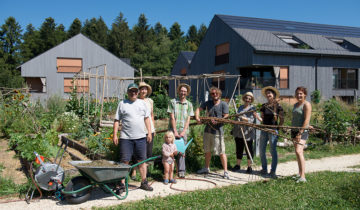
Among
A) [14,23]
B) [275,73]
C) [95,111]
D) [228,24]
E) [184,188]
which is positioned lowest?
[184,188]

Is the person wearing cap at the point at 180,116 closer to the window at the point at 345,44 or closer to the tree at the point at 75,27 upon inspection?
the window at the point at 345,44

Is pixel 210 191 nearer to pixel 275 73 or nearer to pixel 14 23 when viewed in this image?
pixel 275 73

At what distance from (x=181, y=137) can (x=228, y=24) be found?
19.9m

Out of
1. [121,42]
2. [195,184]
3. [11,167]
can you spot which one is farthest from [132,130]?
[121,42]

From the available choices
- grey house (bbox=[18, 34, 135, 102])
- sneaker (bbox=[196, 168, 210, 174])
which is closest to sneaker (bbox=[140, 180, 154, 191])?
sneaker (bbox=[196, 168, 210, 174])

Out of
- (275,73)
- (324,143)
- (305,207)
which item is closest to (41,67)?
(275,73)

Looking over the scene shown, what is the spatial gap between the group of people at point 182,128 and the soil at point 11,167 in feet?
7.31

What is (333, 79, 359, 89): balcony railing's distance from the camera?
2372 cm

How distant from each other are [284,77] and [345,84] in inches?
215

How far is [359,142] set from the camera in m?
9.88

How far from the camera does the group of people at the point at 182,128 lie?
5160 mm

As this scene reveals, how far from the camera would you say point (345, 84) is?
23.8 m

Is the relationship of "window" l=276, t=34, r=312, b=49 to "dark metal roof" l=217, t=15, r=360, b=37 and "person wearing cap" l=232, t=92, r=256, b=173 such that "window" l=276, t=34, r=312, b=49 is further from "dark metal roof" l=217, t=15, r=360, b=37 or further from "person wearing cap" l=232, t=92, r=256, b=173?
"person wearing cap" l=232, t=92, r=256, b=173

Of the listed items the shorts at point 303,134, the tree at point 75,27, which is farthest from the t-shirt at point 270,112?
the tree at point 75,27
